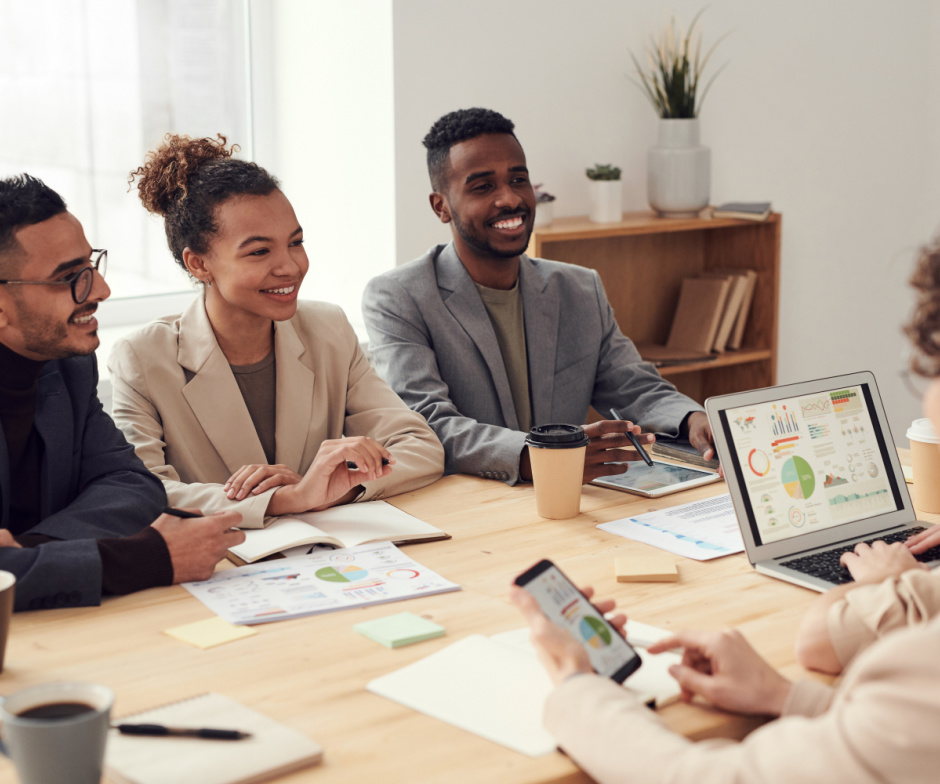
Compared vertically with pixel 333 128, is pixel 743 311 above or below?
below

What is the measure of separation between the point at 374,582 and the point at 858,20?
11.5 feet

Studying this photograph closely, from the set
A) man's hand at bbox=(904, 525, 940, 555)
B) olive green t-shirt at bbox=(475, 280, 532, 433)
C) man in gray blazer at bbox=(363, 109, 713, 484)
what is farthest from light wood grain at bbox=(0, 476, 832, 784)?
olive green t-shirt at bbox=(475, 280, 532, 433)

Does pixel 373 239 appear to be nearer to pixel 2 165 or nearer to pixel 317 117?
pixel 317 117

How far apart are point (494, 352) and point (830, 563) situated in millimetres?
1145

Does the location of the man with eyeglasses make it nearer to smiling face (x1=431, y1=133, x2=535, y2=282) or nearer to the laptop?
the laptop

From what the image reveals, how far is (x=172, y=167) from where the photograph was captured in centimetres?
213

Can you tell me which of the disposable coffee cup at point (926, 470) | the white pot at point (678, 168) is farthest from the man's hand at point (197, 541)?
the white pot at point (678, 168)

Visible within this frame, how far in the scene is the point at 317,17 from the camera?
10.2 feet

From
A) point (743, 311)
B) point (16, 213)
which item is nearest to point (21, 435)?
point (16, 213)

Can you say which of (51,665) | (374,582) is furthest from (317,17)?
(51,665)

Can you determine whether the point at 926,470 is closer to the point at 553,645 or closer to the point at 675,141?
the point at 553,645

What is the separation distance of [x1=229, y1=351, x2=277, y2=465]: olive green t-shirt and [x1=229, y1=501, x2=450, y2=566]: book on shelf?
1.18 feet

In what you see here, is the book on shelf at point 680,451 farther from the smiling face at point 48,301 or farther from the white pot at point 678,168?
the white pot at point 678,168

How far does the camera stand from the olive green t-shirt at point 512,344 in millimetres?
2572
